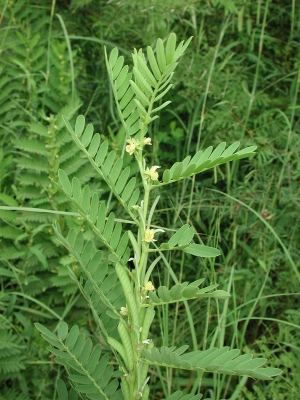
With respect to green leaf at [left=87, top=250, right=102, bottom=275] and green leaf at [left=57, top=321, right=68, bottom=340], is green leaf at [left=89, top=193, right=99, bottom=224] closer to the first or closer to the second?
green leaf at [left=87, top=250, right=102, bottom=275]


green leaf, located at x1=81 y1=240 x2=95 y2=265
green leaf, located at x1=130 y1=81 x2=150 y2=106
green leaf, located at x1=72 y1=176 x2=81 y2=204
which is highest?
green leaf, located at x1=130 y1=81 x2=150 y2=106

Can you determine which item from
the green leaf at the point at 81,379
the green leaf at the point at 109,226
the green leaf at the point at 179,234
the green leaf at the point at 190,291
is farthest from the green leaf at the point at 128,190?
the green leaf at the point at 81,379

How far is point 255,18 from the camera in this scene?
8.34ft

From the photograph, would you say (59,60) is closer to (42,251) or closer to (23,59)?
(23,59)

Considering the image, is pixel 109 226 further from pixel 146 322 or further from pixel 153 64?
pixel 153 64

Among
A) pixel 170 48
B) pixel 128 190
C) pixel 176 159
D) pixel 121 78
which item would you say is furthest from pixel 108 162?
pixel 176 159

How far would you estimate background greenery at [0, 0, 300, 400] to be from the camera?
1891mm

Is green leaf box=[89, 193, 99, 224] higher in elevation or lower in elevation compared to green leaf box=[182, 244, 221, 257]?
higher

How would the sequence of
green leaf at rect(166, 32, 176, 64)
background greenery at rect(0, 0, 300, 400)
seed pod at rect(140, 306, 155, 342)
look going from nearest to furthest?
green leaf at rect(166, 32, 176, 64)
seed pod at rect(140, 306, 155, 342)
background greenery at rect(0, 0, 300, 400)

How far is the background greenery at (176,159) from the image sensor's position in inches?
74.4

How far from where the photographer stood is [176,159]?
241cm

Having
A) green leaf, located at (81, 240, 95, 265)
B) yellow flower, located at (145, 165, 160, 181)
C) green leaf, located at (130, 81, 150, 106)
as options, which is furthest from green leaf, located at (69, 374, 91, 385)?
green leaf, located at (130, 81, 150, 106)

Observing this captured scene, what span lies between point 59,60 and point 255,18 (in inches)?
38.7

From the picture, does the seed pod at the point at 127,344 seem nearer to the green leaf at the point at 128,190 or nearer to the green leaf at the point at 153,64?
the green leaf at the point at 128,190
